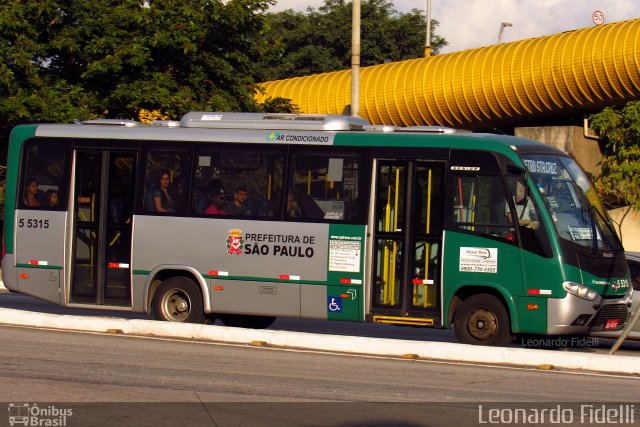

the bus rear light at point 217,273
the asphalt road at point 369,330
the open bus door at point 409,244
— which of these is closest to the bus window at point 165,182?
the bus rear light at point 217,273

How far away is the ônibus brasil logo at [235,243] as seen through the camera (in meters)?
16.4

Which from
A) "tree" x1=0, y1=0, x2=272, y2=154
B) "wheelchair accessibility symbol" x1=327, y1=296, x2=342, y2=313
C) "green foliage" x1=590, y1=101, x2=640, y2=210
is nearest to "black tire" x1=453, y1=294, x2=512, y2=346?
"wheelchair accessibility symbol" x1=327, y1=296, x2=342, y2=313

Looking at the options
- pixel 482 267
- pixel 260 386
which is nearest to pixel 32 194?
pixel 482 267

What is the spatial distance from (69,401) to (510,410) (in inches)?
158

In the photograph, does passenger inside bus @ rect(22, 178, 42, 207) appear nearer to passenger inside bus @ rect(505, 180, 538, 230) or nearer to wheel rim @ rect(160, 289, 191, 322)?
wheel rim @ rect(160, 289, 191, 322)

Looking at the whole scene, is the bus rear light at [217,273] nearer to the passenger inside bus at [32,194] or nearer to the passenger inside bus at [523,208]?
the passenger inside bus at [32,194]

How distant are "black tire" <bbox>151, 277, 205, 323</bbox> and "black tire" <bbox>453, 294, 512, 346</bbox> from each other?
4.12m

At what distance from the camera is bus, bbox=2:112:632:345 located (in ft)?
48.7

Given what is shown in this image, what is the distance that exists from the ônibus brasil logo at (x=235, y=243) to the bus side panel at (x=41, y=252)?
2832 millimetres

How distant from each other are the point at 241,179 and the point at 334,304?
8.20 ft

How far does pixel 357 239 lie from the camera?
15656 mm

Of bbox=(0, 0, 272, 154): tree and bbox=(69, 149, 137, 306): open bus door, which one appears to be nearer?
bbox=(69, 149, 137, 306): open bus door

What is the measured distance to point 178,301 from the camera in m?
17.0

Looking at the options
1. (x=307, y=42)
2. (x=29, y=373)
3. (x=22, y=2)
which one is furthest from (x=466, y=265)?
(x=307, y=42)
